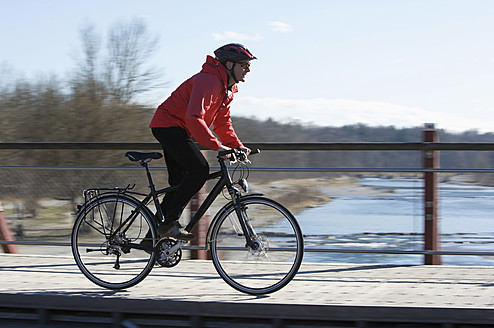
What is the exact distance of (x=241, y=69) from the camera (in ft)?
15.3

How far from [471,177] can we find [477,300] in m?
1.93

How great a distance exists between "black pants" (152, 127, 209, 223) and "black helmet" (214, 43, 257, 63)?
22.6 inches

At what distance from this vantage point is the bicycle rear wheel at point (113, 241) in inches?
196

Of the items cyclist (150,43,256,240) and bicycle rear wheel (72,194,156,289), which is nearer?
cyclist (150,43,256,240)

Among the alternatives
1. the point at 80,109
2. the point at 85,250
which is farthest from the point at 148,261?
the point at 80,109

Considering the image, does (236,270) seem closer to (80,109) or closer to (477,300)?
(477,300)

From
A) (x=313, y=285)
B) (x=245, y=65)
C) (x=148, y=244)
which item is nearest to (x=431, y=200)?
(x=313, y=285)

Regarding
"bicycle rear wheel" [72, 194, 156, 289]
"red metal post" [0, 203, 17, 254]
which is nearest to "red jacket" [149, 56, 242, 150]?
"bicycle rear wheel" [72, 194, 156, 289]

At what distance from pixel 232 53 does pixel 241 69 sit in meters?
0.13

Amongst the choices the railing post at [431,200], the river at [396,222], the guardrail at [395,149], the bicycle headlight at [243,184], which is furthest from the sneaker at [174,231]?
the railing post at [431,200]

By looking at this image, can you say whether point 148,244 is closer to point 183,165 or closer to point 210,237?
point 210,237

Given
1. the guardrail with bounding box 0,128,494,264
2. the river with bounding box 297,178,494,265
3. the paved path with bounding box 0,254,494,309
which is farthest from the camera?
the river with bounding box 297,178,494,265

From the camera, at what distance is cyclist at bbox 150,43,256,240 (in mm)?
4520

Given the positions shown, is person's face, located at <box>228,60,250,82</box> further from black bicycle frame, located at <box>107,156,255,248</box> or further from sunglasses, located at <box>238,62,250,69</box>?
black bicycle frame, located at <box>107,156,255,248</box>
